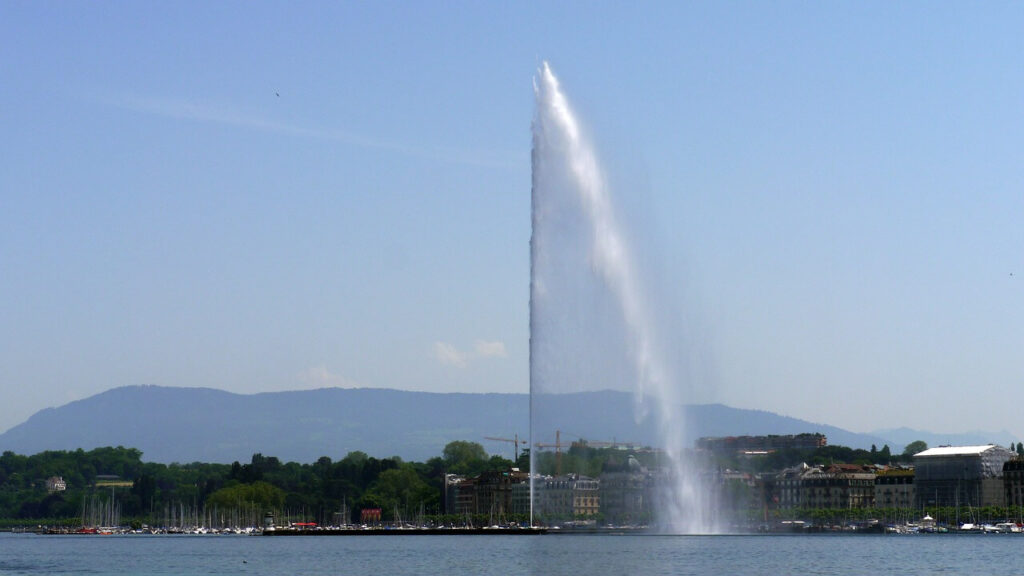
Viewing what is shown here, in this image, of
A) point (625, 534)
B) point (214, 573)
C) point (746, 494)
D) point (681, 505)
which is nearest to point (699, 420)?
point (681, 505)

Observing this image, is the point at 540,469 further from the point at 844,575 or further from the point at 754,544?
the point at 844,575

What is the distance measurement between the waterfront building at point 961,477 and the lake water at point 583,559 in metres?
57.2

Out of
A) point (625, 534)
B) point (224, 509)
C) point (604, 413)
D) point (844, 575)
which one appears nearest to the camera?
point (844, 575)

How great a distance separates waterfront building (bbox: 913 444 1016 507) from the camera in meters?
159

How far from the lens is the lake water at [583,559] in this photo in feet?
216

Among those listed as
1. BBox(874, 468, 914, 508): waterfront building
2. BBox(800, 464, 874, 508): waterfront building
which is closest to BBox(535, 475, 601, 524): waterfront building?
Answer: BBox(800, 464, 874, 508): waterfront building

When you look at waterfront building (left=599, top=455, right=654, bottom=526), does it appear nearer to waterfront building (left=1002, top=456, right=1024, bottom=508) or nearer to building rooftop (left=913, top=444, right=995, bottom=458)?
waterfront building (left=1002, top=456, right=1024, bottom=508)

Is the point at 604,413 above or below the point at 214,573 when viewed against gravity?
above

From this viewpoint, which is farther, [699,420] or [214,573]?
[699,420]

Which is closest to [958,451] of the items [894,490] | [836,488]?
[894,490]

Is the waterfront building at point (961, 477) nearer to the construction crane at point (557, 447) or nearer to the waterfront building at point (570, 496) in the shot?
the waterfront building at point (570, 496)

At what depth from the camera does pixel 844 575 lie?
6216cm

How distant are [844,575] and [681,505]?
25.6 metres

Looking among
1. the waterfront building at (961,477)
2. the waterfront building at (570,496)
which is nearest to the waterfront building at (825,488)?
the waterfront building at (961,477)
